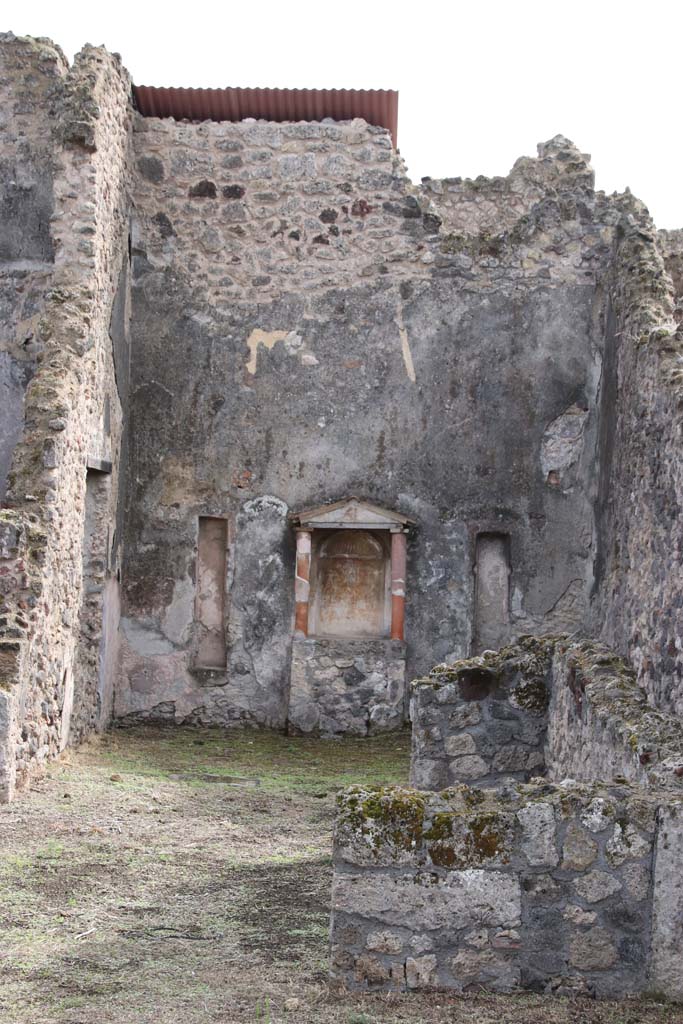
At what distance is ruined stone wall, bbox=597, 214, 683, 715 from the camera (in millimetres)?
6586

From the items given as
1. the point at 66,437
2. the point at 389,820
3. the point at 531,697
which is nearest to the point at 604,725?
the point at 531,697

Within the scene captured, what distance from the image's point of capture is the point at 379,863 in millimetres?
4254

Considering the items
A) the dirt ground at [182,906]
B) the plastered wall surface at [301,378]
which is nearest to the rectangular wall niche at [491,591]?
the plastered wall surface at [301,378]

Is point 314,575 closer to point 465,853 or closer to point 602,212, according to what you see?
point 602,212

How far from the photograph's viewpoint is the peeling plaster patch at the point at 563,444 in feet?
37.7

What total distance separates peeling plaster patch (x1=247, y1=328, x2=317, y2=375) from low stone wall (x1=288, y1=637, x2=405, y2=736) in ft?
8.76

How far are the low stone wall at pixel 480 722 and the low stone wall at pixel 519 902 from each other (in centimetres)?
314

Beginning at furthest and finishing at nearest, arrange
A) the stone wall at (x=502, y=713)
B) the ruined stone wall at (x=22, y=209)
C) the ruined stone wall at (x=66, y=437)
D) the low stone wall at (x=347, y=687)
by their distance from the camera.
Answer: the low stone wall at (x=347, y=687)
the ruined stone wall at (x=22, y=209)
the ruined stone wall at (x=66, y=437)
the stone wall at (x=502, y=713)

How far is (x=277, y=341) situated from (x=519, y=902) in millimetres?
8164

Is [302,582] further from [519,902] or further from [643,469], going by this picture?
[519,902]

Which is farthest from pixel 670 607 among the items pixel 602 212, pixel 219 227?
pixel 219 227

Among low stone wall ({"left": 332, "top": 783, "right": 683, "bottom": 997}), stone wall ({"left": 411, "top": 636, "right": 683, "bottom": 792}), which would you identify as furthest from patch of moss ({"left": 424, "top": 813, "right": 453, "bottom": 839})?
stone wall ({"left": 411, "top": 636, "right": 683, "bottom": 792})

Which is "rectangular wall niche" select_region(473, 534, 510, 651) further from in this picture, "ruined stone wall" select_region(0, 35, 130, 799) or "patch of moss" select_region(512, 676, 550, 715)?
"patch of moss" select_region(512, 676, 550, 715)

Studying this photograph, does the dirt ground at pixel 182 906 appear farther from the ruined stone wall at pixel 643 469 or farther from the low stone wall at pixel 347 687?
the ruined stone wall at pixel 643 469
